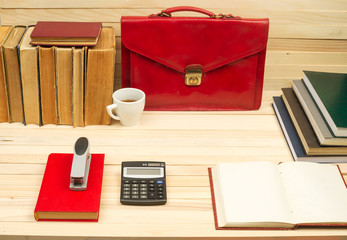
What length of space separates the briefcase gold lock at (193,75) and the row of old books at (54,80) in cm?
20

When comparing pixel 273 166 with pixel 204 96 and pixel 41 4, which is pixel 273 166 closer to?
pixel 204 96

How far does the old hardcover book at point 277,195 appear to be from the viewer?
84cm

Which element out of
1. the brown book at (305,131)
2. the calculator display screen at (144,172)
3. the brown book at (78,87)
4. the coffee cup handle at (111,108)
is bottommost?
the calculator display screen at (144,172)

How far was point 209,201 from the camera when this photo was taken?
2.95 ft

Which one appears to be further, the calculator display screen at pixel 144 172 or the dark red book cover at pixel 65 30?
the dark red book cover at pixel 65 30

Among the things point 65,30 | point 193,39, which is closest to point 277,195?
point 193,39

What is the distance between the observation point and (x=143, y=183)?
0.92 meters

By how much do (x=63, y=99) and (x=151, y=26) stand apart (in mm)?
298

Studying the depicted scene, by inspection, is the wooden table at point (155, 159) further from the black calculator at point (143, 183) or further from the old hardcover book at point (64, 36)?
the old hardcover book at point (64, 36)

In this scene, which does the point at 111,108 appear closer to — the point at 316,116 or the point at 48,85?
the point at 48,85

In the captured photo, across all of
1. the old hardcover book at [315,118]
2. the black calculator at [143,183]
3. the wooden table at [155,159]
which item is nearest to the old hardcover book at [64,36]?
the wooden table at [155,159]

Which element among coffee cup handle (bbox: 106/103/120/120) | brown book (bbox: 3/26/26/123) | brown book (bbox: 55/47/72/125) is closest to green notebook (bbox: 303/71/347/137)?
coffee cup handle (bbox: 106/103/120/120)

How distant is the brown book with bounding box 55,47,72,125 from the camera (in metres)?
1.05

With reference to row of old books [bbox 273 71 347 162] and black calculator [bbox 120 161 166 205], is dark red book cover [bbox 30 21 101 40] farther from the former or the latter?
row of old books [bbox 273 71 347 162]
